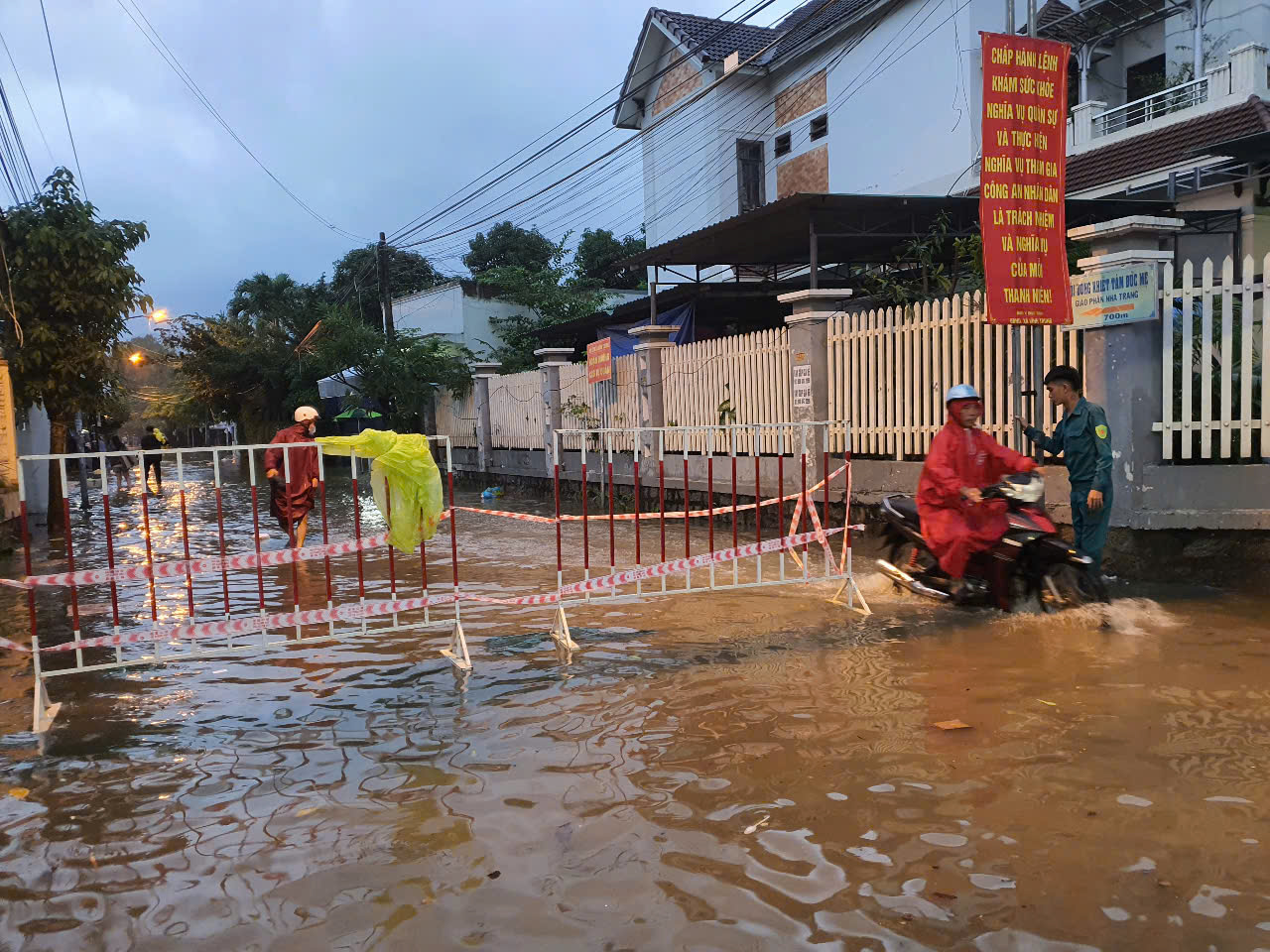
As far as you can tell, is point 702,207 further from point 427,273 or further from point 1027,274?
point 427,273

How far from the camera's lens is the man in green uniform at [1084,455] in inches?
243

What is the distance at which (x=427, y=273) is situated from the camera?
4112 cm

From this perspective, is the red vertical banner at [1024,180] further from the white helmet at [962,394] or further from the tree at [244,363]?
the tree at [244,363]

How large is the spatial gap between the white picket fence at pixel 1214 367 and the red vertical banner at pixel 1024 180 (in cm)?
84

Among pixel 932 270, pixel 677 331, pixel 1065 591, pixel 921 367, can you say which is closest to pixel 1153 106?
pixel 932 270

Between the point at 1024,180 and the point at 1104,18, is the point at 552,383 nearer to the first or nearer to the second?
the point at 1024,180

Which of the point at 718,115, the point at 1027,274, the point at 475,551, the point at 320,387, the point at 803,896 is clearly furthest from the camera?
the point at 320,387

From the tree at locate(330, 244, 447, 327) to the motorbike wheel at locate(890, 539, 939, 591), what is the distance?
114ft

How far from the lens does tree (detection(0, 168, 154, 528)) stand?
11781mm

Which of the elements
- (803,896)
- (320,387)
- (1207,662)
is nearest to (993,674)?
(1207,662)

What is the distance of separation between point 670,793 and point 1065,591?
12.5ft

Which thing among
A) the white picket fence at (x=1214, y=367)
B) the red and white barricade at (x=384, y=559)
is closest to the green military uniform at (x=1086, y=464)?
the white picket fence at (x=1214, y=367)

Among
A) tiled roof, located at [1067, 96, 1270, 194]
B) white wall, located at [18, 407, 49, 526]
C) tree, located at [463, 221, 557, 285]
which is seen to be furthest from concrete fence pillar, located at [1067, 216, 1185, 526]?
tree, located at [463, 221, 557, 285]

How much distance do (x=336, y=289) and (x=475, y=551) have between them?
112 ft
